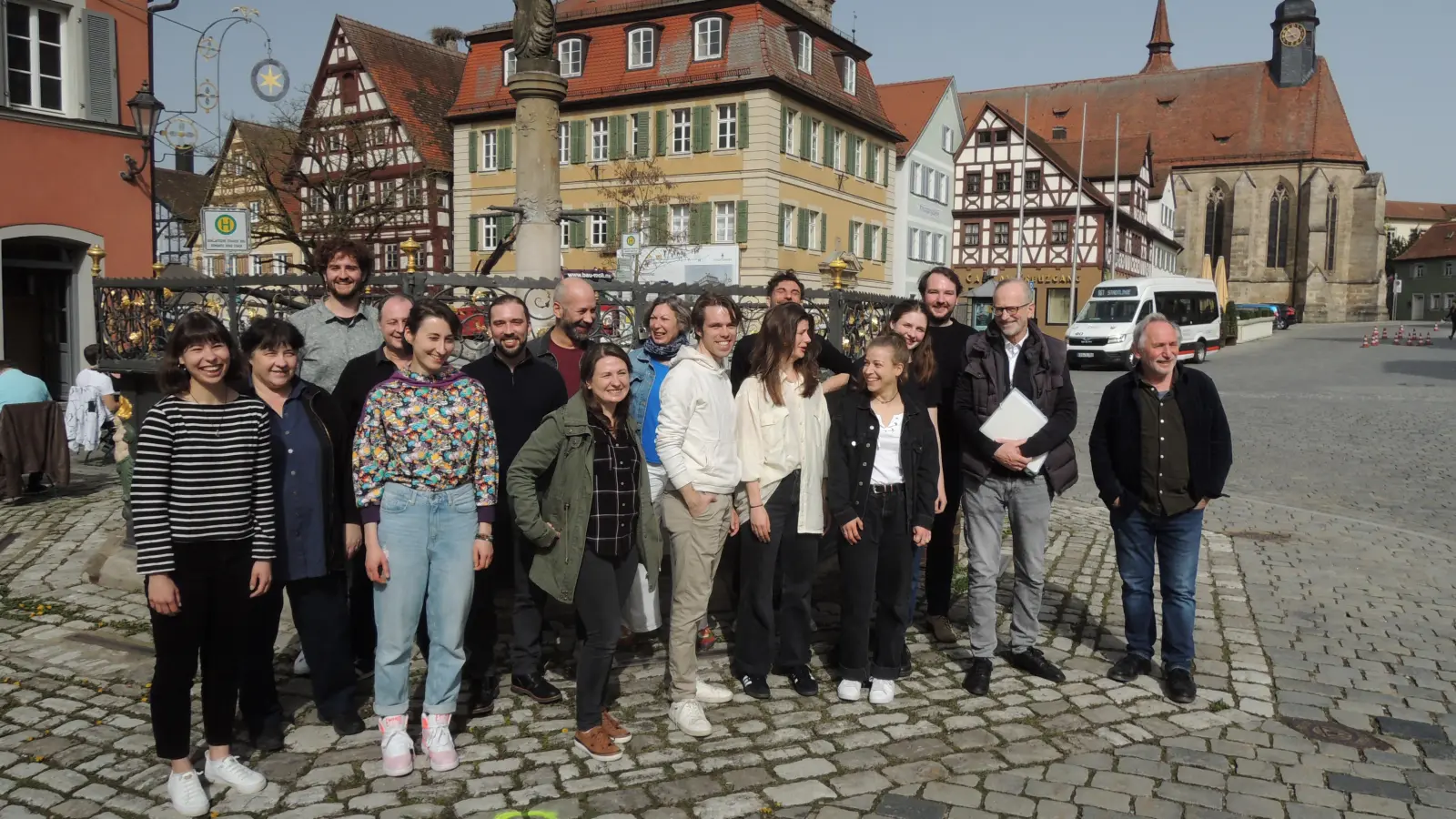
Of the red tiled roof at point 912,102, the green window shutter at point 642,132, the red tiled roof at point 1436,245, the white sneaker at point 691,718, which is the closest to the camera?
the white sneaker at point 691,718

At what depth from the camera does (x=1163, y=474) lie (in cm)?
528

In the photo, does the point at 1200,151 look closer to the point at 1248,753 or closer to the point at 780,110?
the point at 780,110

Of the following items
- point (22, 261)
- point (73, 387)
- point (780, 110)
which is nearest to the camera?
point (73, 387)

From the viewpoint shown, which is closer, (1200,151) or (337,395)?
(337,395)

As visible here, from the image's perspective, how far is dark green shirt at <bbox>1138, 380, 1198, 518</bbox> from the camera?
5273mm

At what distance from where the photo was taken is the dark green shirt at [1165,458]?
5273 millimetres

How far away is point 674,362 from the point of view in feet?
16.0

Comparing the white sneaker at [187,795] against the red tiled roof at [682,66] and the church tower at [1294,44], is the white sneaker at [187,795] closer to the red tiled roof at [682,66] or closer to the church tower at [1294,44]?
the red tiled roof at [682,66]

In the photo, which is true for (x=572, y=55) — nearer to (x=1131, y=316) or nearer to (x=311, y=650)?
(x=1131, y=316)

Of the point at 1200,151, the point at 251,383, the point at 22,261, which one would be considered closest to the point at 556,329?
the point at 251,383

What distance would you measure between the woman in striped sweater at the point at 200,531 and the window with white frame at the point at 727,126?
31.2 meters

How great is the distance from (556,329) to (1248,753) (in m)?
3.53

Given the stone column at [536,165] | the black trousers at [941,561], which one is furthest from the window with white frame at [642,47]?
the black trousers at [941,561]

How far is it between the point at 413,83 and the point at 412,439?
3815 centimetres
